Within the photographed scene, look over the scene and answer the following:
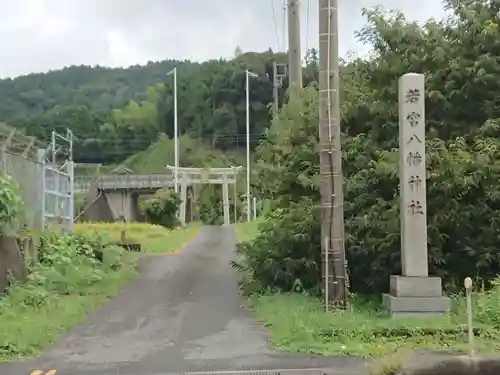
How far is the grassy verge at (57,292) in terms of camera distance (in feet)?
34.5

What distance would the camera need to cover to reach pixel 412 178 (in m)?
12.3

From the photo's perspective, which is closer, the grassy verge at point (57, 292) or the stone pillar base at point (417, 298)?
the grassy verge at point (57, 292)

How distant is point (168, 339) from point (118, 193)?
193 feet

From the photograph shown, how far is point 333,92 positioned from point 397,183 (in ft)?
8.40

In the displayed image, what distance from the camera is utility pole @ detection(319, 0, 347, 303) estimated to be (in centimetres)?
1230

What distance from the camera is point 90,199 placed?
217 ft

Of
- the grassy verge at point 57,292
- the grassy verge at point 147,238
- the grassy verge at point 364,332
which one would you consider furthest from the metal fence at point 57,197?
the grassy verge at point 364,332

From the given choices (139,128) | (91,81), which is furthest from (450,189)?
(91,81)

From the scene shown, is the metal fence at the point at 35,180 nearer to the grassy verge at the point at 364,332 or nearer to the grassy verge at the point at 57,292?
the grassy verge at the point at 57,292

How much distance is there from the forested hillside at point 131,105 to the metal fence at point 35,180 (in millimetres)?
52704

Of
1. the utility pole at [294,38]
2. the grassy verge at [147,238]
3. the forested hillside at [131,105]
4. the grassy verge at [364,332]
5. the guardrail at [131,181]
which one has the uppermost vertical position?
the forested hillside at [131,105]

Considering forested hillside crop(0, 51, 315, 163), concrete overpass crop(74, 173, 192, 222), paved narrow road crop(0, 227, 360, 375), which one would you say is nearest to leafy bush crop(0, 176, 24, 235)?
paved narrow road crop(0, 227, 360, 375)

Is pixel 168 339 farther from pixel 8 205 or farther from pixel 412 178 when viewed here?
pixel 8 205

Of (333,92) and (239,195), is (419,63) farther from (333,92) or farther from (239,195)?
(239,195)
